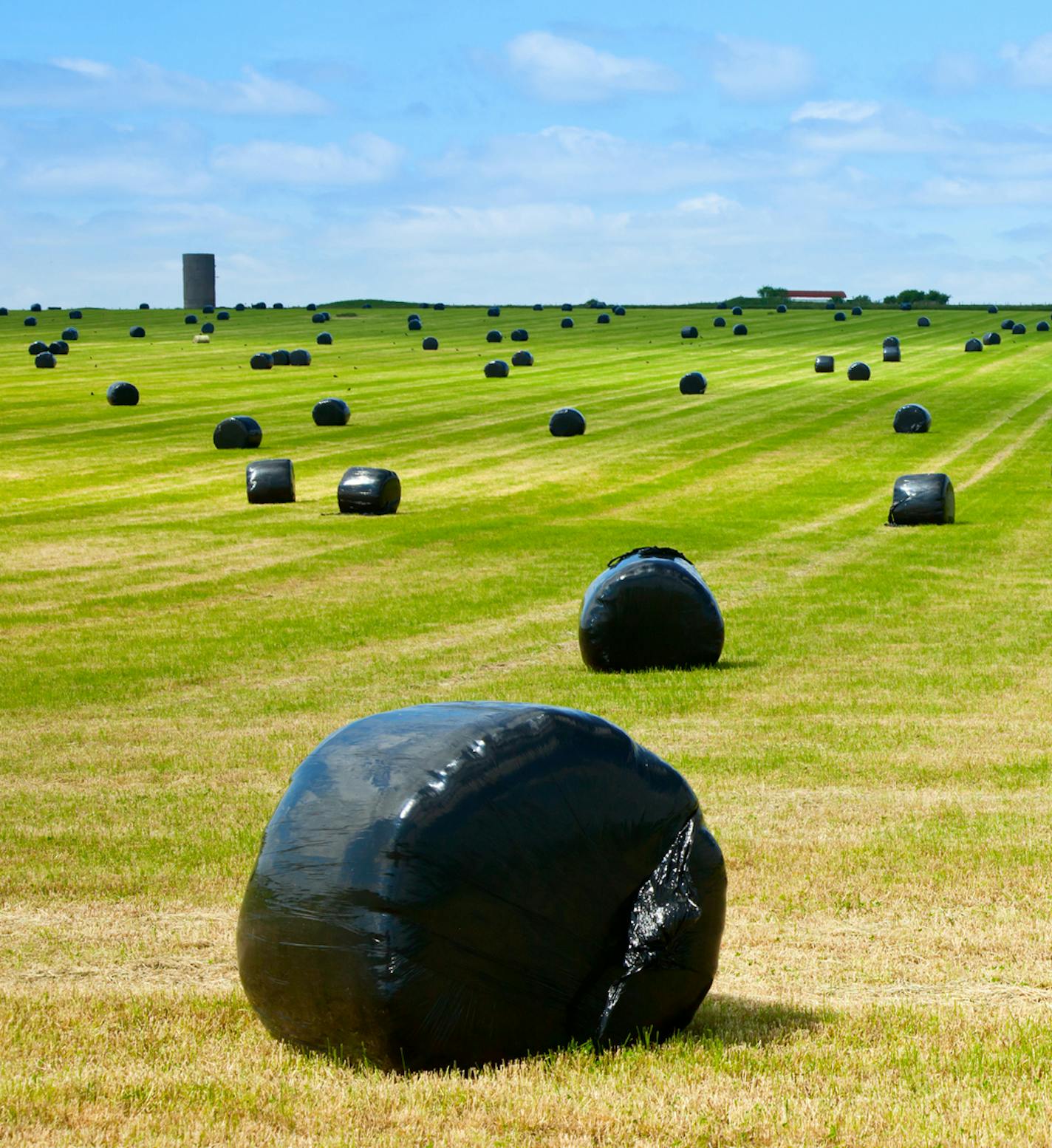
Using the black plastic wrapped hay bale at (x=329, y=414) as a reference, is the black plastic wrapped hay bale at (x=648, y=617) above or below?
above

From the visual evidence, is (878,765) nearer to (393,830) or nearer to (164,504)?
(393,830)

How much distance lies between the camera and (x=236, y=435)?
5222 centimetres

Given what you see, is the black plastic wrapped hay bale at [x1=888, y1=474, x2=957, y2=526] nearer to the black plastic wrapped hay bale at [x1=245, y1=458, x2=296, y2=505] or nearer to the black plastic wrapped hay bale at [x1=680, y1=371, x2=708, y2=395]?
the black plastic wrapped hay bale at [x1=245, y1=458, x2=296, y2=505]

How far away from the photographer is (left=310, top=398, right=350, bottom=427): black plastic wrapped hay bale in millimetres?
58094

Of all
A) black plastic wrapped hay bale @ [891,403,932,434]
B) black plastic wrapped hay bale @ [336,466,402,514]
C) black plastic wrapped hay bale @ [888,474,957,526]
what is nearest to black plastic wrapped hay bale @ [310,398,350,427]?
black plastic wrapped hay bale @ [891,403,932,434]

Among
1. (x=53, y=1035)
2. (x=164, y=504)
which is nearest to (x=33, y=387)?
(x=164, y=504)

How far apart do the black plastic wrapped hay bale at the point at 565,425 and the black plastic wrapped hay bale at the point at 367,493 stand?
17.0 m

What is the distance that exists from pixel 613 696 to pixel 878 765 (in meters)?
4.25

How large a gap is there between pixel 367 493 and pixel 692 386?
34.7 m

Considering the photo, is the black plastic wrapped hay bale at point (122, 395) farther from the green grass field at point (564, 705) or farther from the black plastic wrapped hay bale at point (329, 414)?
the black plastic wrapped hay bale at point (329, 414)

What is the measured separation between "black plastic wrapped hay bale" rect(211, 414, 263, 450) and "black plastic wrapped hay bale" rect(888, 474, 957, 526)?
22837 millimetres

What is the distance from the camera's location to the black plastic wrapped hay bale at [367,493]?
125 feet

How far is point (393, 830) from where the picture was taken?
7.16 m

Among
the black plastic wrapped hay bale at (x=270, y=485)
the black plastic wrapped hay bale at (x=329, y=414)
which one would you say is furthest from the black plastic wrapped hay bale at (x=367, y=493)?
the black plastic wrapped hay bale at (x=329, y=414)
